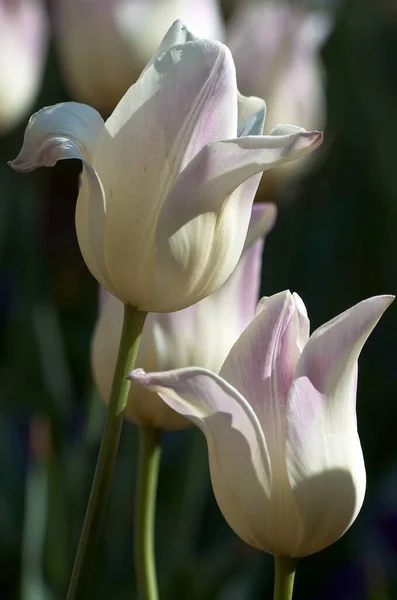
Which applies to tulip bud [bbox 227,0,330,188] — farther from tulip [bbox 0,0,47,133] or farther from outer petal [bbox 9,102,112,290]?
outer petal [bbox 9,102,112,290]

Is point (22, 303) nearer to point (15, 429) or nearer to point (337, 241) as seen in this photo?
point (15, 429)

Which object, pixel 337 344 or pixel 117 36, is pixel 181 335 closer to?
pixel 337 344

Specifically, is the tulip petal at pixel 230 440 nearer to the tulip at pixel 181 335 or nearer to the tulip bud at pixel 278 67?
the tulip at pixel 181 335

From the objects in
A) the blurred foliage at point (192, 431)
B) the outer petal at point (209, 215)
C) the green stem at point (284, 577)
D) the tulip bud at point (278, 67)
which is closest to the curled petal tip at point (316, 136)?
the outer petal at point (209, 215)

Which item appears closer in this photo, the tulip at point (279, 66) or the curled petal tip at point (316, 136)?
the curled petal tip at point (316, 136)

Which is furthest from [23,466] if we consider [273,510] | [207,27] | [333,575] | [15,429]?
[273,510]

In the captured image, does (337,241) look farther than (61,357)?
Yes
